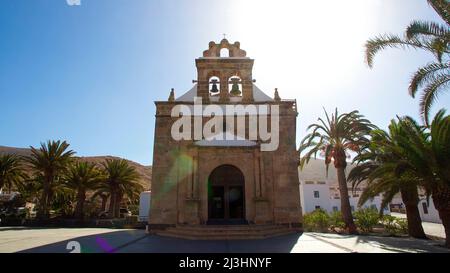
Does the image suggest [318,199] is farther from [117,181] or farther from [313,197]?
[117,181]

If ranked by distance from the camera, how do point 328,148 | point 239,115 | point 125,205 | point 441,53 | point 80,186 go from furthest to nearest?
point 125,205
point 80,186
point 328,148
point 239,115
point 441,53

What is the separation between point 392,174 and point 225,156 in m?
7.90

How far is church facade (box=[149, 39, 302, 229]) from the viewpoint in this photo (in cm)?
1349

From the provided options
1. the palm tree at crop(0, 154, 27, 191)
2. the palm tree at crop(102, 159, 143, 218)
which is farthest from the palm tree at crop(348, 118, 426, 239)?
the palm tree at crop(0, 154, 27, 191)

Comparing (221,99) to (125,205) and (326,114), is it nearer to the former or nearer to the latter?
(326,114)

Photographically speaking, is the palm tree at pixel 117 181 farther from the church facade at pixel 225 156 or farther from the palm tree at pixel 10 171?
the church facade at pixel 225 156

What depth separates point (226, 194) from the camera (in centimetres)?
1407

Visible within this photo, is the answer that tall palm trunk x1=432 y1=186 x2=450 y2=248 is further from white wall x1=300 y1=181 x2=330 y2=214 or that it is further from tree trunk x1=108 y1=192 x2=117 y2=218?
white wall x1=300 y1=181 x2=330 y2=214

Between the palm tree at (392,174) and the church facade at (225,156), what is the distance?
3.90 meters

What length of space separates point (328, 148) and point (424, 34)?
1009 cm

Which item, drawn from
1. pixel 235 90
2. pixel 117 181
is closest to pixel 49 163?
pixel 117 181
